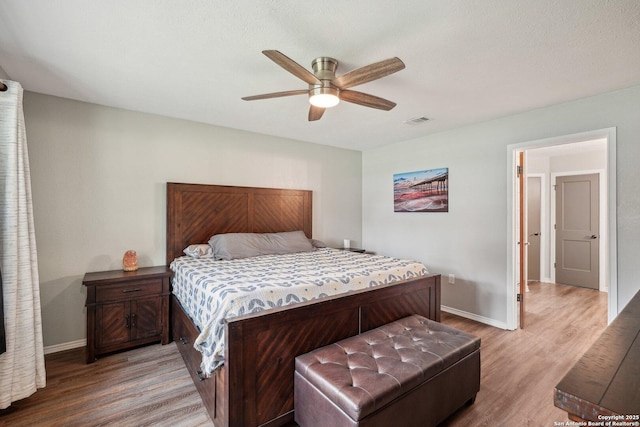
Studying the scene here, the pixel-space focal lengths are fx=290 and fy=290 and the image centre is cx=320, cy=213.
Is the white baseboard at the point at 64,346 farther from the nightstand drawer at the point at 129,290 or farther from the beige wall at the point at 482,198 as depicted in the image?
the beige wall at the point at 482,198

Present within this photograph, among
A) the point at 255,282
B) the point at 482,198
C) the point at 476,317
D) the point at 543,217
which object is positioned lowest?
the point at 476,317

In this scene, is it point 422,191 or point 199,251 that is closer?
point 199,251

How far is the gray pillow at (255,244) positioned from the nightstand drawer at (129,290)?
0.65 meters

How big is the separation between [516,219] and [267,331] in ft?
10.2

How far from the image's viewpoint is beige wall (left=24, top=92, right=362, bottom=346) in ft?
9.18

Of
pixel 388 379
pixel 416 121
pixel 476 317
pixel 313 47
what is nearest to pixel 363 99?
pixel 313 47

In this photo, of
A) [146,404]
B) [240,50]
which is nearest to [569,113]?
[240,50]

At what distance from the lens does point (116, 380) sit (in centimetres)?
235

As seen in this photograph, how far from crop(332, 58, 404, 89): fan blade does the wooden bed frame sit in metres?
1.52

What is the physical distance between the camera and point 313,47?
6.44 feet

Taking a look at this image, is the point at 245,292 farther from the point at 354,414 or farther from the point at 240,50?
the point at 240,50

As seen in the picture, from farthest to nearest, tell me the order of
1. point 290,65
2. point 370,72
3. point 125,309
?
point 125,309 < point 370,72 < point 290,65

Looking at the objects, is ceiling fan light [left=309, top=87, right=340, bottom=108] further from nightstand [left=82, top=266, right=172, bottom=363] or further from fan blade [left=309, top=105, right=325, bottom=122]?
nightstand [left=82, top=266, right=172, bottom=363]

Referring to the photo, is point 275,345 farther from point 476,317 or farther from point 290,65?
point 476,317
